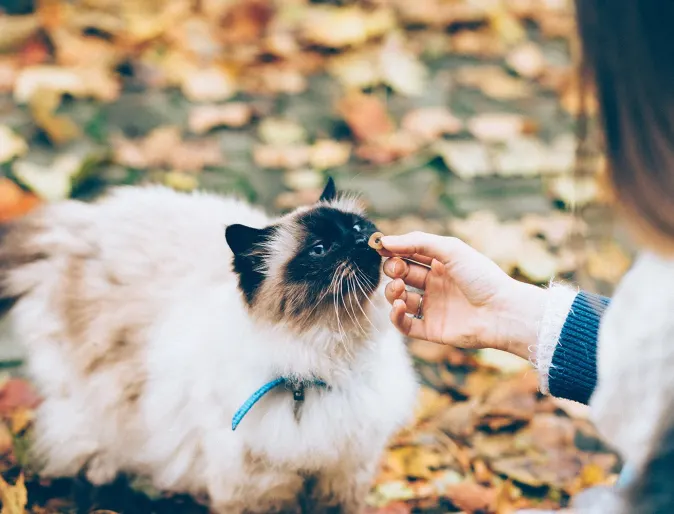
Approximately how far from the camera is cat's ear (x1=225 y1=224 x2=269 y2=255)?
1.69 meters

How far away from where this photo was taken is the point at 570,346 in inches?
65.6

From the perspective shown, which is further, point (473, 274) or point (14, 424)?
point (14, 424)

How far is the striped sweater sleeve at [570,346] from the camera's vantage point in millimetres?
1656

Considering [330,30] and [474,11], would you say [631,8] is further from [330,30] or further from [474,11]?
[474,11]

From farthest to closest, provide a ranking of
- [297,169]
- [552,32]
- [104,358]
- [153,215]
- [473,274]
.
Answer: [552,32], [297,169], [153,215], [104,358], [473,274]

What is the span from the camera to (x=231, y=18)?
411 centimetres

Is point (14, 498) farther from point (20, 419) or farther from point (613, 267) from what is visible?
point (613, 267)

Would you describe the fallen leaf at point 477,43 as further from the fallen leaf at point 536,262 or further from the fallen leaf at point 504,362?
the fallen leaf at point 504,362

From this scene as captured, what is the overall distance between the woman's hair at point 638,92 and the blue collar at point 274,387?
3.01 feet

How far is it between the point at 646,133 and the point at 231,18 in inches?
136

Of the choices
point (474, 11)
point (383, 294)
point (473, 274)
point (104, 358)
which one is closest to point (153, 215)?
point (104, 358)

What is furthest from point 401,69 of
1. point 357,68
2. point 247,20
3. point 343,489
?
point 343,489

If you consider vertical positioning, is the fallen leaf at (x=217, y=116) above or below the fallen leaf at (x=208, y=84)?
below

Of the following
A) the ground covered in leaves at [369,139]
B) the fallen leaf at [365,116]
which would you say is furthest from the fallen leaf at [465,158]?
the fallen leaf at [365,116]
